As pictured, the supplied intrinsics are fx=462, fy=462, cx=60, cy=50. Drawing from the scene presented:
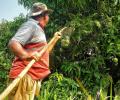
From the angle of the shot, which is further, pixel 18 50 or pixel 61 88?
pixel 61 88

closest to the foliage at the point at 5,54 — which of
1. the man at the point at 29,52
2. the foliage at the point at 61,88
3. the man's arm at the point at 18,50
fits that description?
the foliage at the point at 61,88

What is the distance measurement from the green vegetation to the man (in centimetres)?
350

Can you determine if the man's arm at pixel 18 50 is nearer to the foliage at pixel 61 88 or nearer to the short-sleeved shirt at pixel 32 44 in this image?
the short-sleeved shirt at pixel 32 44

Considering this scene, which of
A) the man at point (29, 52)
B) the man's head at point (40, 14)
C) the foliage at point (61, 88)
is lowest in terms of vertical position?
the foliage at point (61, 88)

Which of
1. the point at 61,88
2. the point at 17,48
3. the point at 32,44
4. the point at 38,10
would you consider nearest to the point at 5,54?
the point at 61,88

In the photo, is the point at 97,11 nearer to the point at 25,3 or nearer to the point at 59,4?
the point at 59,4

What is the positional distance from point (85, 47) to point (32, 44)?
16.1 ft

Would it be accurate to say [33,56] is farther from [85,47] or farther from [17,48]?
[85,47]

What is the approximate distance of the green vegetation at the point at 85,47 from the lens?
9.47 m

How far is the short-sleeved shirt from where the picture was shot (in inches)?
200

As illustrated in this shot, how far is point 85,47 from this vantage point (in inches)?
398


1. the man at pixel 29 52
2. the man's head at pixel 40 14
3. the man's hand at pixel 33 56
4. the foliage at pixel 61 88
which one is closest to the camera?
the man's hand at pixel 33 56

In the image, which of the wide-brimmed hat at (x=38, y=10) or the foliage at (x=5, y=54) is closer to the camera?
the wide-brimmed hat at (x=38, y=10)

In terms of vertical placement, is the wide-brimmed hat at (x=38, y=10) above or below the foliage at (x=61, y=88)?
above
